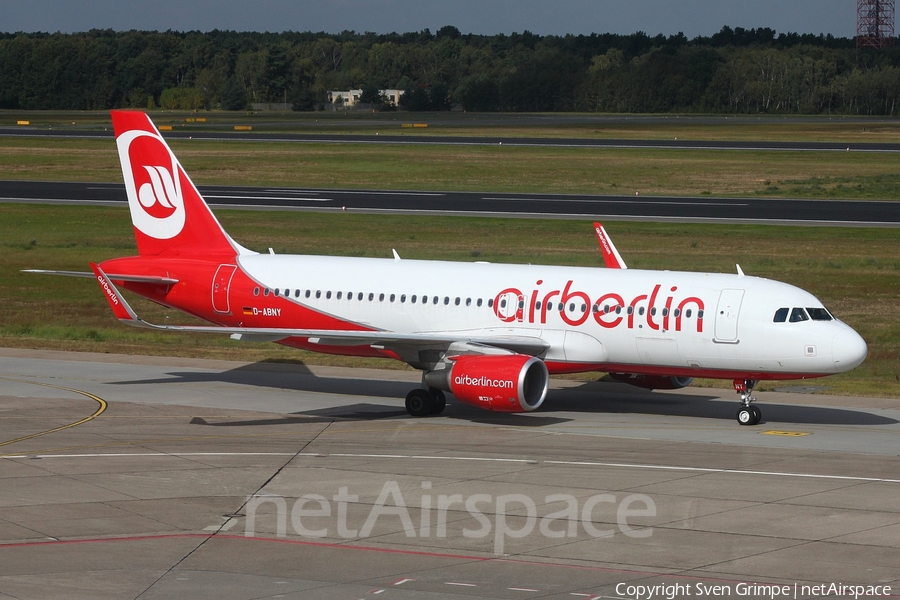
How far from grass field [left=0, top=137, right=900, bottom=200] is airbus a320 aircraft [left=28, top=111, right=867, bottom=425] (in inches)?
2297

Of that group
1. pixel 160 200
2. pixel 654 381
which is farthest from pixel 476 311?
pixel 160 200

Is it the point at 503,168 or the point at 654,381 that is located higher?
the point at 503,168

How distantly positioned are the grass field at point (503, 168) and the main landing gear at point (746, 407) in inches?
2339

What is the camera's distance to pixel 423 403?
3300 cm

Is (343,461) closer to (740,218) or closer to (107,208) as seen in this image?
(740,218)

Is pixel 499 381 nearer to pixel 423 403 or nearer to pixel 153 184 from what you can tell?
pixel 423 403

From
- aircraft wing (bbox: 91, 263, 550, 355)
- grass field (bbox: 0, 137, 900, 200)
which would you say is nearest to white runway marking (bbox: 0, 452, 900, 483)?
aircraft wing (bbox: 91, 263, 550, 355)

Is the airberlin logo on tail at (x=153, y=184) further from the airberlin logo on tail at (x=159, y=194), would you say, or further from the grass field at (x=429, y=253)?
the grass field at (x=429, y=253)

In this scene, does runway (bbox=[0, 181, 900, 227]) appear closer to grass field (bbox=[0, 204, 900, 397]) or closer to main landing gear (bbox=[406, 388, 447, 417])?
grass field (bbox=[0, 204, 900, 397])

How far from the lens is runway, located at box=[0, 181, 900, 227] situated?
76.8 m

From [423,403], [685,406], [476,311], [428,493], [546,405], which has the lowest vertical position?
[546,405]

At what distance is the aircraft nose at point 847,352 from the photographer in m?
29.8

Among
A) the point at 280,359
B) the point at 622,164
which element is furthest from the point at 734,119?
the point at 280,359

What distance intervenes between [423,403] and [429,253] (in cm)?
3104
